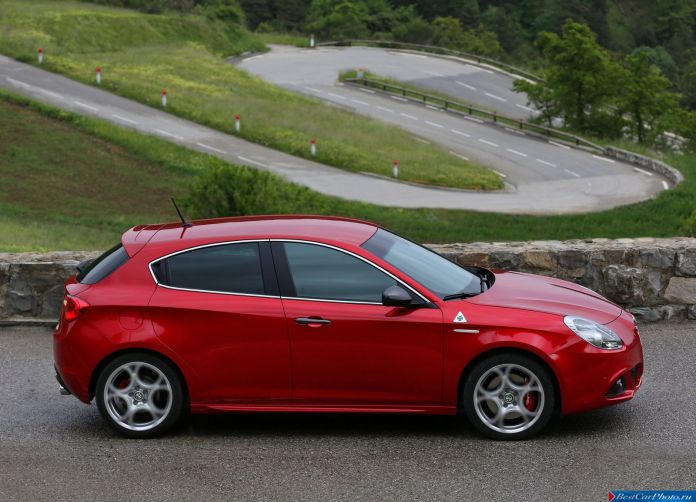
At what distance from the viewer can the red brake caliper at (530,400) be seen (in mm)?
7727

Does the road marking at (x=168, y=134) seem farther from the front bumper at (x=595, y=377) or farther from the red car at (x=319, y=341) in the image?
the front bumper at (x=595, y=377)

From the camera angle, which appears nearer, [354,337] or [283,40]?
[354,337]

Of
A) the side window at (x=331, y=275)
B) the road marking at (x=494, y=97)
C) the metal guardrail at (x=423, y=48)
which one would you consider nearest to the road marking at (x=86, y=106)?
the road marking at (x=494, y=97)

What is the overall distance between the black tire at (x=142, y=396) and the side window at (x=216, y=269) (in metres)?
0.58

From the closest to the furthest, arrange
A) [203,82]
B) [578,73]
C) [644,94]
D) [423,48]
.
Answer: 1. [644,94]
2. [578,73]
3. [203,82]
4. [423,48]

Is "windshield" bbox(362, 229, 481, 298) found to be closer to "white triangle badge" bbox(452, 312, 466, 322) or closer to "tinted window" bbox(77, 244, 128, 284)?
"white triangle badge" bbox(452, 312, 466, 322)

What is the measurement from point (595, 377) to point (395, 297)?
1455 mm

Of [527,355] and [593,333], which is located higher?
[593,333]

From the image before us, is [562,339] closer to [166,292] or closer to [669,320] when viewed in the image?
[166,292]

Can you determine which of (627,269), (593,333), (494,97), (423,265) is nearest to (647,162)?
(494,97)

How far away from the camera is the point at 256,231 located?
8.19 metres

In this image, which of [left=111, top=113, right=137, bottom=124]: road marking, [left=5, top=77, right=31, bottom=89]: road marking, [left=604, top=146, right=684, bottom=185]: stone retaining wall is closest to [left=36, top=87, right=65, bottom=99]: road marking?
[left=5, top=77, right=31, bottom=89]: road marking

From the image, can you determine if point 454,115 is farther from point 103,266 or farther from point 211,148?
point 103,266

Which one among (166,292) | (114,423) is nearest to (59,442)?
(114,423)
